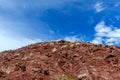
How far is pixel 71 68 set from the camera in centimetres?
4644

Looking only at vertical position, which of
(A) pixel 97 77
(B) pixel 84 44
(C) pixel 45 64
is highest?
(B) pixel 84 44

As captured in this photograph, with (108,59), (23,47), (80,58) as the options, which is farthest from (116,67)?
(23,47)

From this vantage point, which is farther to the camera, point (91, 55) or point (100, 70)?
point (91, 55)

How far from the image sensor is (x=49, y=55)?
48.5 metres

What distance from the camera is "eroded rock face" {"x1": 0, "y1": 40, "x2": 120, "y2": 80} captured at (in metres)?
44.4

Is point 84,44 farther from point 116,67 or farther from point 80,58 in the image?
point 116,67

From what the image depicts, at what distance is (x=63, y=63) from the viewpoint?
47312 millimetres

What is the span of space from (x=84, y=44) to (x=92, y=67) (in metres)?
7.13

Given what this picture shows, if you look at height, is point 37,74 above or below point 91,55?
below

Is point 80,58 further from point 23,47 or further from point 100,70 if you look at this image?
point 23,47

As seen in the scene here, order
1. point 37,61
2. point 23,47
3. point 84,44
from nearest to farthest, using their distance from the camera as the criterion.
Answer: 1. point 37,61
2. point 84,44
3. point 23,47

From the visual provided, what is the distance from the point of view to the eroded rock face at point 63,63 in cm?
4441

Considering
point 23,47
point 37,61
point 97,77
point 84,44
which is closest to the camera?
point 97,77

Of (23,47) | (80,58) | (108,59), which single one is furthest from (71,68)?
(23,47)
